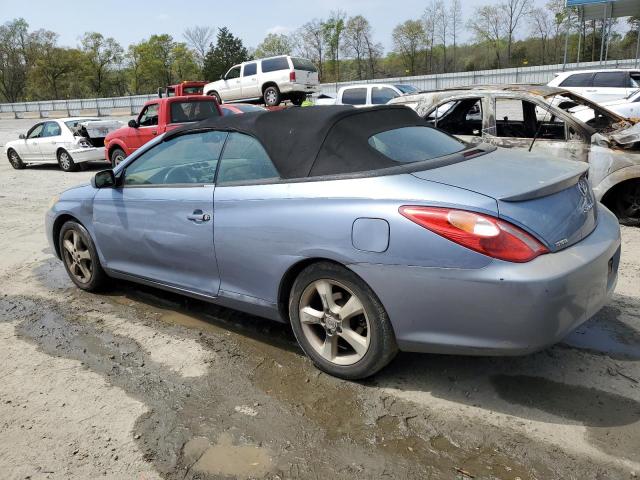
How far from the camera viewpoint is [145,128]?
12.5m

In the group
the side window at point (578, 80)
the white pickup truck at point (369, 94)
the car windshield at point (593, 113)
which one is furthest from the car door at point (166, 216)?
the side window at point (578, 80)

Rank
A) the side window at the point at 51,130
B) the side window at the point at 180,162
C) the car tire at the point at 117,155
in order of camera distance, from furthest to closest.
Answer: the side window at the point at 51,130, the car tire at the point at 117,155, the side window at the point at 180,162

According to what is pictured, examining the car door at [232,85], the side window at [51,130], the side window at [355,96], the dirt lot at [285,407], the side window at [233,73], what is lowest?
the dirt lot at [285,407]

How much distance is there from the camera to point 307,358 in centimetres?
348

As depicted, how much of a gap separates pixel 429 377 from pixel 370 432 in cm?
64

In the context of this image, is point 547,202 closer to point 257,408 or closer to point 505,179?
point 505,179

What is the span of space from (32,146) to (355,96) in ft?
30.8

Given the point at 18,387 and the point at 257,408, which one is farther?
the point at 18,387

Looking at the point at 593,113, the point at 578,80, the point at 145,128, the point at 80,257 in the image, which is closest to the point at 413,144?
the point at 80,257

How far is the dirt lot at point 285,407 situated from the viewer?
2.48 m

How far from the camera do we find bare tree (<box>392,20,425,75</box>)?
67500 millimetres

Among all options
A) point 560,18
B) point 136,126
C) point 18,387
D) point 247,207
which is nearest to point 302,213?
point 247,207

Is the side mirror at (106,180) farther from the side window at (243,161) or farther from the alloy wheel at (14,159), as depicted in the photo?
the alloy wheel at (14,159)

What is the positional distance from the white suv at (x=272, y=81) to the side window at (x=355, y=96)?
4.98m
